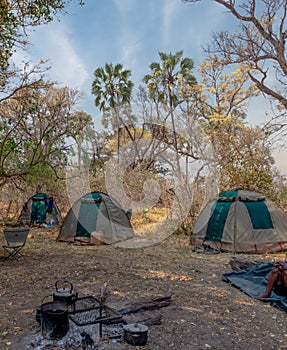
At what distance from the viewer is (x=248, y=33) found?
437 inches

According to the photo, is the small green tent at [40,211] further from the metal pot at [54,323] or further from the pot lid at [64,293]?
the metal pot at [54,323]

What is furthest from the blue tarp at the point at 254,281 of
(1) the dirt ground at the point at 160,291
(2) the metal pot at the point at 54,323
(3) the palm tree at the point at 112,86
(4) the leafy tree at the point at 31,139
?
(3) the palm tree at the point at 112,86

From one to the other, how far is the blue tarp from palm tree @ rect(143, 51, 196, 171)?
10.5 m

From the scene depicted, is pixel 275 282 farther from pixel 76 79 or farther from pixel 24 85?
pixel 76 79

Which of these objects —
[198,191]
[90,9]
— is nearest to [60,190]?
[198,191]

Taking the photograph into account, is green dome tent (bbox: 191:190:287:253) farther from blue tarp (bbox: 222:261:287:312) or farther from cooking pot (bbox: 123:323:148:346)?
cooking pot (bbox: 123:323:148:346)

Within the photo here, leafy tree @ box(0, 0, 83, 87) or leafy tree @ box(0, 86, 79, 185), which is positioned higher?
leafy tree @ box(0, 0, 83, 87)

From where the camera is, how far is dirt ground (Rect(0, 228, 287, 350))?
3434mm

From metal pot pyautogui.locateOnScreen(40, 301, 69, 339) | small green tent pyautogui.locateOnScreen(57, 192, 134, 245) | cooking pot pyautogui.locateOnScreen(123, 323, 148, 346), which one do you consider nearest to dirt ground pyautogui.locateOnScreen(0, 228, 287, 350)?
cooking pot pyautogui.locateOnScreen(123, 323, 148, 346)

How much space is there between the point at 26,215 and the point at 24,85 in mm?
7258

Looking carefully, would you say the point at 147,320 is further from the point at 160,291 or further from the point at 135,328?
the point at 160,291

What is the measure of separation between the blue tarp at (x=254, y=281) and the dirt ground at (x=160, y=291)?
0.13 m

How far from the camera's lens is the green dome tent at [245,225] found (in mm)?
8086

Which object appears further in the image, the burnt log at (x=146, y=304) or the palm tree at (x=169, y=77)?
the palm tree at (x=169, y=77)
